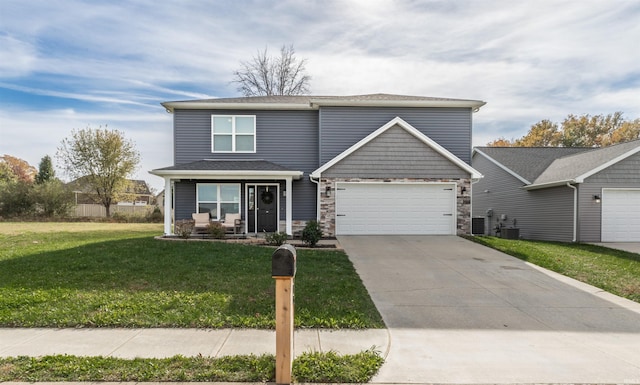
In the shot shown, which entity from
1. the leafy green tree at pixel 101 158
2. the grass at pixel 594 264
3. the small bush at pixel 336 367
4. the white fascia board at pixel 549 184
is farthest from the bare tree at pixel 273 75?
the small bush at pixel 336 367

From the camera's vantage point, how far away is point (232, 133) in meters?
14.6

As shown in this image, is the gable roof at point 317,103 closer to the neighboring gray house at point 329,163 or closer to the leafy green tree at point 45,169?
the neighboring gray house at point 329,163

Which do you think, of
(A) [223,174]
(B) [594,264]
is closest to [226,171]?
(A) [223,174]

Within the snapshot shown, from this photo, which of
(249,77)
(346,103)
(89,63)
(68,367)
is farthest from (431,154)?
(249,77)

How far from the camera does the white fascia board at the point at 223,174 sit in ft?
41.4

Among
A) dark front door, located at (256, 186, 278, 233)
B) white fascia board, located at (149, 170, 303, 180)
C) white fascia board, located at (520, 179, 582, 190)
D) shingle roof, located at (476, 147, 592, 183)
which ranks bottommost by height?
dark front door, located at (256, 186, 278, 233)

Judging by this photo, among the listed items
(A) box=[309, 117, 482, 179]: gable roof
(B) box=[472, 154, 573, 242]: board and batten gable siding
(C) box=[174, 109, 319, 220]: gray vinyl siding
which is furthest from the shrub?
(B) box=[472, 154, 573, 242]: board and batten gable siding

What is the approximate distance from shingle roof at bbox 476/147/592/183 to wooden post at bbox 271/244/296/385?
16574 mm

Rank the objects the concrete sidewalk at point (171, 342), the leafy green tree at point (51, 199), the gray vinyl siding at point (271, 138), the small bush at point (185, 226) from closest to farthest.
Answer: the concrete sidewalk at point (171, 342) < the small bush at point (185, 226) < the gray vinyl siding at point (271, 138) < the leafy green tree at point (51, 199)

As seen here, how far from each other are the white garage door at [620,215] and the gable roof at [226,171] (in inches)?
468

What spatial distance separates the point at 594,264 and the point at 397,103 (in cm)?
853

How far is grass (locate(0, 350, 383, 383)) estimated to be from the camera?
3.18m

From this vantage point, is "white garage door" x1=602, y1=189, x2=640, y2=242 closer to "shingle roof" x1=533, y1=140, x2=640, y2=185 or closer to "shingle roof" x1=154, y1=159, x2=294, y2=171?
"shingle roof" x1=533, y1=140, x2=640, y2=185

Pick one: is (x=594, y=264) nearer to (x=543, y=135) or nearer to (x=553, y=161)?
(x=553, y=161)
